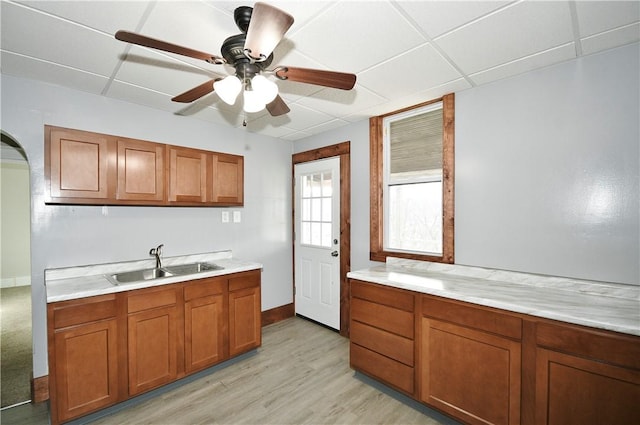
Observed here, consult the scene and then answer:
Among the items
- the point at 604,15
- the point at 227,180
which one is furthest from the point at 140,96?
the point at 604,15

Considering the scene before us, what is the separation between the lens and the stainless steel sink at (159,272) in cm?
257

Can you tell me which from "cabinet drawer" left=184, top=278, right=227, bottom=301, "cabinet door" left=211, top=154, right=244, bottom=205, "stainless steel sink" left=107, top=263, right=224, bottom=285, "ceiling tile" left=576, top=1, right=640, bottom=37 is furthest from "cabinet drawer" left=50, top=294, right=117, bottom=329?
"ceiling tile" left=576, top=1, right=640, bottom=37

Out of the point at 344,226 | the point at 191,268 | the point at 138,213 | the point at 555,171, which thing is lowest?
the point at 191,268

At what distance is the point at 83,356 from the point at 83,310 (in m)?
0.33

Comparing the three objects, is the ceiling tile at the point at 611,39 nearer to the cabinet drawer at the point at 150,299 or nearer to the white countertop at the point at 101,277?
the white countertop at the point at 101,277

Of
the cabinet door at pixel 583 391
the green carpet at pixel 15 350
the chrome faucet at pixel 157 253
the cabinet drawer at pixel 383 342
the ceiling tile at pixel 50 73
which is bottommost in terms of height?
the green carpet at pixel 15 350

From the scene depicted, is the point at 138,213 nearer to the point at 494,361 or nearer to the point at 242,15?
the point at 242,15

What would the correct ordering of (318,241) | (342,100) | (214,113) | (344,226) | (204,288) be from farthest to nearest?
1. (318,241)
2. (344,226)
3. (214,113)
4. (342,100)
5. (204,288)

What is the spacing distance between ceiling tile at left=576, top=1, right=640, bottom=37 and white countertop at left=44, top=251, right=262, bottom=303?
9.94 ft

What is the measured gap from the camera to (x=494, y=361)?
1.75 meters

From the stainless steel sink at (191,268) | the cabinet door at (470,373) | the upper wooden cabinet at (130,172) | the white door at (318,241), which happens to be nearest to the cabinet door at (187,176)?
the upper wooden cabinet at (130,172)

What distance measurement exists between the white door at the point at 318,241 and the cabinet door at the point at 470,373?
1.57 m

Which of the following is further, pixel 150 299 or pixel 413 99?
pixel 413 99

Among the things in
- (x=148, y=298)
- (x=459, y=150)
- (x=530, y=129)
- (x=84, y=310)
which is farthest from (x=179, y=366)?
(x=530, y=129)
